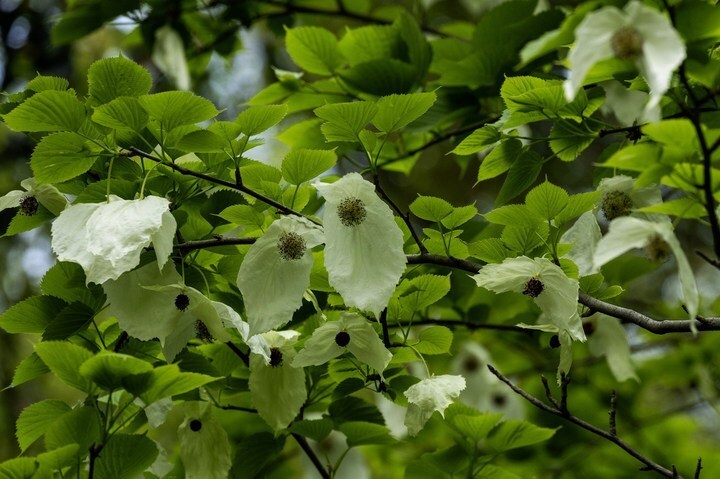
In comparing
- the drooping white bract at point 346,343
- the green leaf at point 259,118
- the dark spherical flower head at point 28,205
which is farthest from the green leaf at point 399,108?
the dark spherical flower head at point 28,205

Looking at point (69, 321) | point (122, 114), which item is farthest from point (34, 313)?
point (122, 114)

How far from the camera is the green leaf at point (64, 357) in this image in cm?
90

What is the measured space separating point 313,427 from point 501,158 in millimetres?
475

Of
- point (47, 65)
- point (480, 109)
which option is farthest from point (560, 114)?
point (47, 65)

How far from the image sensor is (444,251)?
44.6 inches

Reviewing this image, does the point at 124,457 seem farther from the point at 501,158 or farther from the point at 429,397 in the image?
the point at 501,158

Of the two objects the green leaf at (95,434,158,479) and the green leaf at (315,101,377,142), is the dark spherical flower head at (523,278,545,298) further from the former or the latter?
the green leaf at (95,434,158,479)

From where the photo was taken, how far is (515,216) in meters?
1.07

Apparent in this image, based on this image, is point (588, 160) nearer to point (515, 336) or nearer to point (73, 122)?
point (515, 336)

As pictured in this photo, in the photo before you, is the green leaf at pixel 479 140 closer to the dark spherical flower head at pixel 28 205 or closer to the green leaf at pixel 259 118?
the green leaf at pixel 259 118

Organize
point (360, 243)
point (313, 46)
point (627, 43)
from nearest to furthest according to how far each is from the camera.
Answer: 1. point (627, 43)
2. point (360, 243)
3. point (313, 46)

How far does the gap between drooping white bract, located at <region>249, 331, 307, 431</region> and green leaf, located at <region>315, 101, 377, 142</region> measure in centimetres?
29

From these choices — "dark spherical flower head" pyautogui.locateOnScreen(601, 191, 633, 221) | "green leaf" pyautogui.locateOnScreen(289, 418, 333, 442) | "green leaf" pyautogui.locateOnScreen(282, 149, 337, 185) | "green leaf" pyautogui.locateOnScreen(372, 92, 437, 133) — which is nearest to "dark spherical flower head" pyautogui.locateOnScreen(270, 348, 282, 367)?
"green leaf" pyautogui.locateOnScreen(289, 418, 333, 442)

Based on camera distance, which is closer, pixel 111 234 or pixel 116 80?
pixel 111 234
